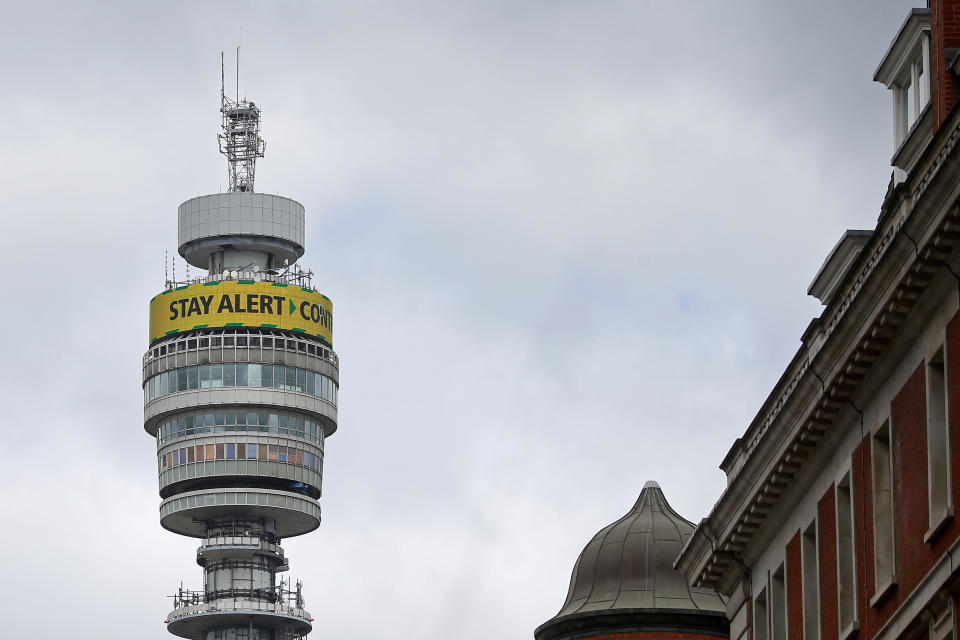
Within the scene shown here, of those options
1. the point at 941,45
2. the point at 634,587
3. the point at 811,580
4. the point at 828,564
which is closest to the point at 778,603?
the point at 811,580

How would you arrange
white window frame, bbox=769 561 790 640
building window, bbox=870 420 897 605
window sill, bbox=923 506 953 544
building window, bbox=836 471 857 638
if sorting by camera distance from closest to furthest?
window sill, bbox=923 506 953 544
building window, bbox=870 420 897 605
building window, bbox=836 471 857 638
white window frame, bbox=769 561 790 640

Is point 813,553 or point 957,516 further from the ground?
point 813,553

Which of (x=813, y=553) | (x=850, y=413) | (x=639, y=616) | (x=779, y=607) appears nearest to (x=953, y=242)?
(x=850, y=413)

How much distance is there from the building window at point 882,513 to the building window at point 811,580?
13.8 feet

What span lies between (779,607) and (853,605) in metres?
6.19

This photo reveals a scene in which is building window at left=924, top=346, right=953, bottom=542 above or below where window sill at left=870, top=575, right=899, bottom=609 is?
above

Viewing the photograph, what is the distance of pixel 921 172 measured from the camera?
37.6 m

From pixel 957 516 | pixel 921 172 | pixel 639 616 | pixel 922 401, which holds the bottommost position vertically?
pixel 957 516

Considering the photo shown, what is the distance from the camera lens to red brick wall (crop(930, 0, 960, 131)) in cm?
4625

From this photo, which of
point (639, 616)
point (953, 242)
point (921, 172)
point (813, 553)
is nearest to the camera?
point (953, 242)

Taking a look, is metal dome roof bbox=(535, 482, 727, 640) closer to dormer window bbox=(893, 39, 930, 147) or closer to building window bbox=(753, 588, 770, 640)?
building window bbox=(753, 588, 770, 640)

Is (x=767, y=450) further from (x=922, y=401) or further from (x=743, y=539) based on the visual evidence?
(x=922, y=401)

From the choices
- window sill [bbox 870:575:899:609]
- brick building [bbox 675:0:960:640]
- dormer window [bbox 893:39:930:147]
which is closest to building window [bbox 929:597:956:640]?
brick building [bbox 675:0:960:640]

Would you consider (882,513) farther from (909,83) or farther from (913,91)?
(909,83)
